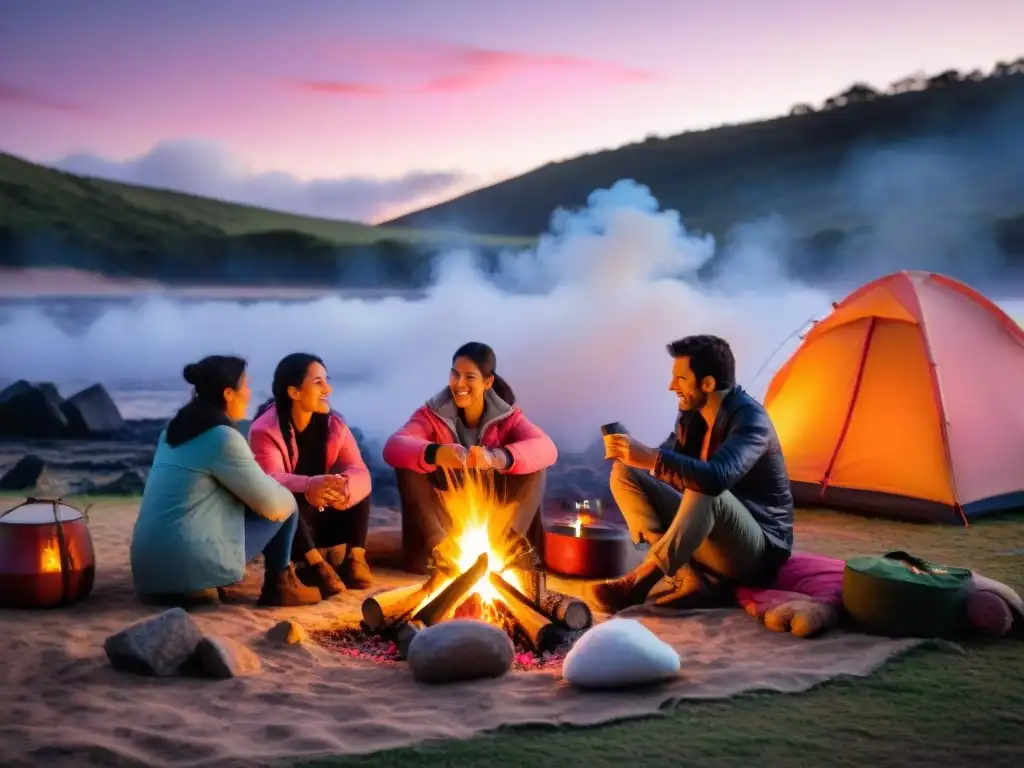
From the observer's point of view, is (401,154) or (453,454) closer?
(453,454)

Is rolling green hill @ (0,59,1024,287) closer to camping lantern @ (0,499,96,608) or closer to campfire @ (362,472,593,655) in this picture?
camping lantern @ (0,499,96,608)

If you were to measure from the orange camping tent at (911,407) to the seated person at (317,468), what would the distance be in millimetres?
3659

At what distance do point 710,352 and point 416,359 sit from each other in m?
6.52

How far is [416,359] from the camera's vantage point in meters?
11.0

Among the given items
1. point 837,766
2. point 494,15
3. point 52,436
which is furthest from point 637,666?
point 494,15

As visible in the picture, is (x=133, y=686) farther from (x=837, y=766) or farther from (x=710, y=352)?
(x=710, y=352)

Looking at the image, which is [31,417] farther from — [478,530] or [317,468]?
[478,530]

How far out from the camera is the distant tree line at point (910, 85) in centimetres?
1154

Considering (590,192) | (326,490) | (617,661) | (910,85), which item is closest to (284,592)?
(326,490)

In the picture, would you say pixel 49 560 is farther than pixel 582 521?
No

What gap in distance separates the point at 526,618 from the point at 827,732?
4.53 feet

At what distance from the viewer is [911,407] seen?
730 cm

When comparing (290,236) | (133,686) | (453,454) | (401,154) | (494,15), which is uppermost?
(494,15)

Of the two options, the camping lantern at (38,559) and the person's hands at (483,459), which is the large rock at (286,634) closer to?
the camping lantern at (38,559)
